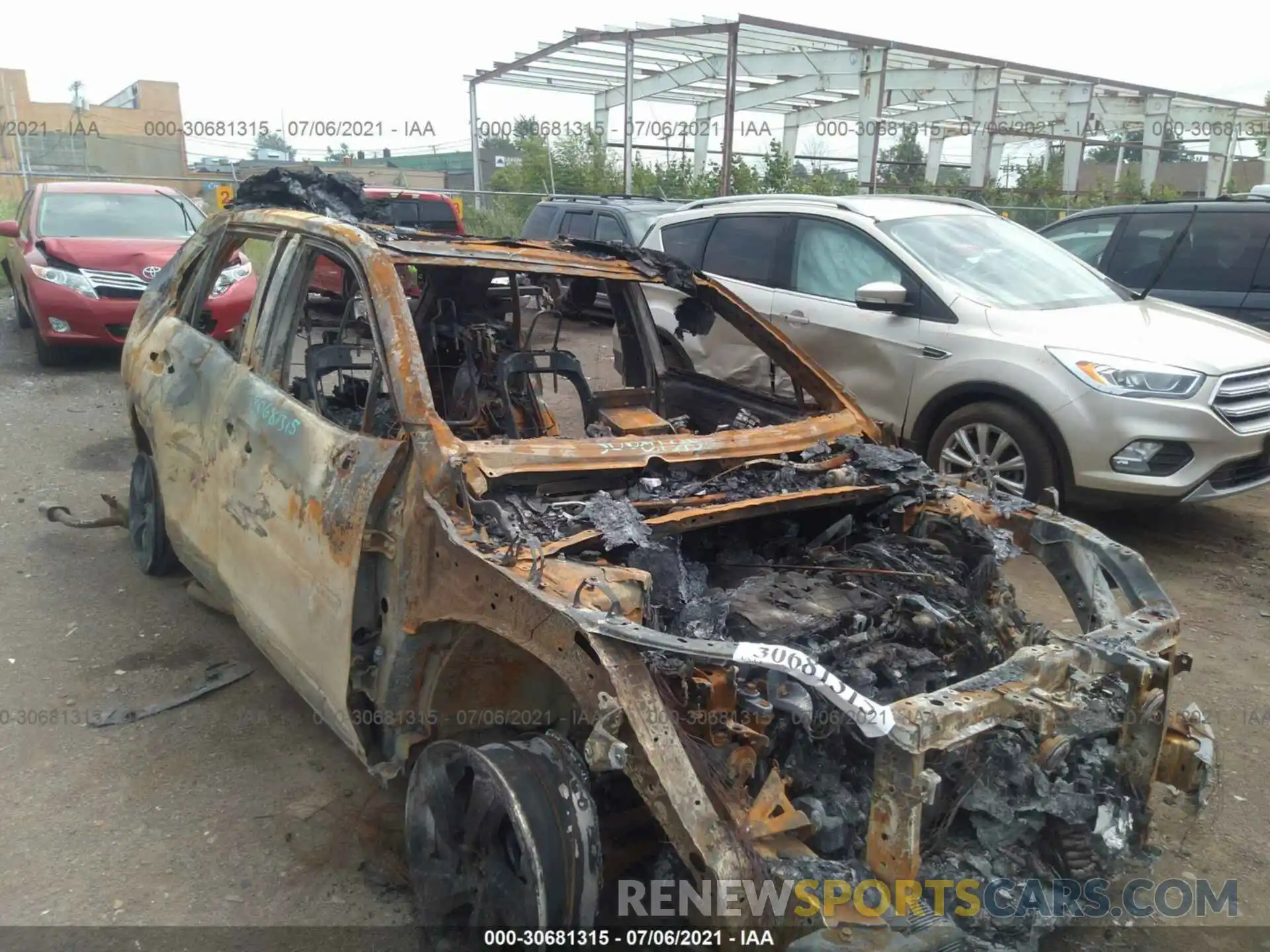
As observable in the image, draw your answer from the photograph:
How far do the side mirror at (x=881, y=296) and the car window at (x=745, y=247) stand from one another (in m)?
1.15

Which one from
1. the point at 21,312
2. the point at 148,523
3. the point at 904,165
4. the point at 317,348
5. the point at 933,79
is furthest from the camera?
the point at 904,165

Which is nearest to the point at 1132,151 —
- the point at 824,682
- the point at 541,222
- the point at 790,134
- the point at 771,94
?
the point at 790,134

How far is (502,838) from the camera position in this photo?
2369 millimetres

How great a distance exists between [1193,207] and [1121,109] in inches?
674

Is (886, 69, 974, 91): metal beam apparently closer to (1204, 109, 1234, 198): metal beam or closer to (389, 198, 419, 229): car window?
(389, 198, 419, 229): car window

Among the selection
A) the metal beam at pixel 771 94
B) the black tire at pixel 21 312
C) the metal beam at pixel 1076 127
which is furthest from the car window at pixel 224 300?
the metal beam at pixel 1076 127

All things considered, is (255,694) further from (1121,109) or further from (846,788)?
(1121,109)

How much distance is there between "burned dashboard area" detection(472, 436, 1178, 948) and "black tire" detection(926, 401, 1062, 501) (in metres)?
2.02

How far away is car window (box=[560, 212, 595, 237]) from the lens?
1147 centimetres

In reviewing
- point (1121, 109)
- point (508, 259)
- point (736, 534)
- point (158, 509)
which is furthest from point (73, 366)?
point (1121, 109)

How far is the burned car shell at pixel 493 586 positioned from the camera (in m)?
2.03

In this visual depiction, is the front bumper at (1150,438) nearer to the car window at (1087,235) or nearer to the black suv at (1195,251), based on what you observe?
the black suv at (1195,251)

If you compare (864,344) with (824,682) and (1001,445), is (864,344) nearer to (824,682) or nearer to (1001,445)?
(1001,445)

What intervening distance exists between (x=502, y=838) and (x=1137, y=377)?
429cm
